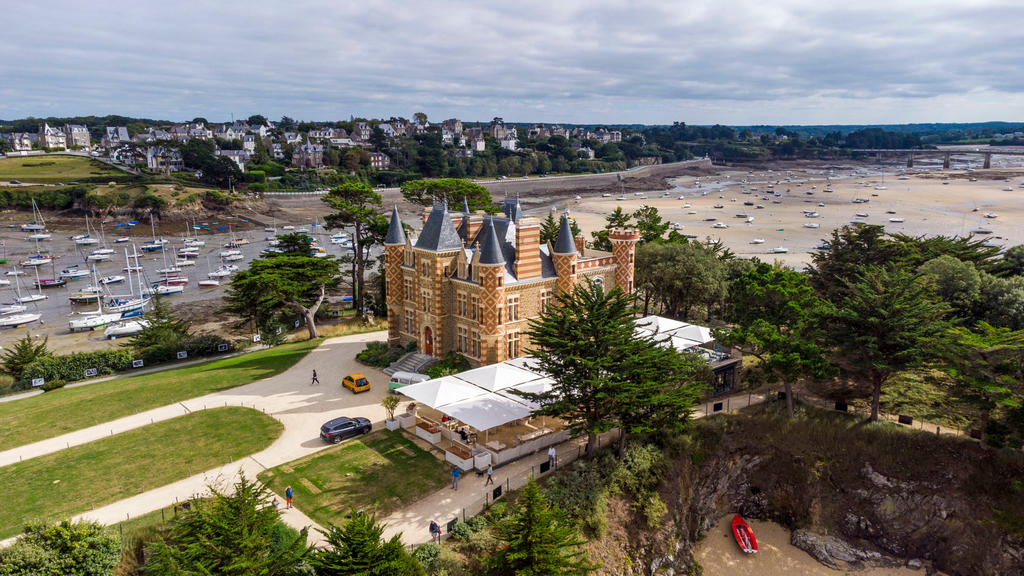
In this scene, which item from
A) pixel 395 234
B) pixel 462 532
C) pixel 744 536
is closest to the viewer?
pixel 462 532

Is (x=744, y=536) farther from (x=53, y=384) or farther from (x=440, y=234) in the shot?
(x=53, y=384)

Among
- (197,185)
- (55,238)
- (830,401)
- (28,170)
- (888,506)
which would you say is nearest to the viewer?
(888,506)

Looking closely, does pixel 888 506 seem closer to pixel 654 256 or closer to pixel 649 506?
pixel 649 506

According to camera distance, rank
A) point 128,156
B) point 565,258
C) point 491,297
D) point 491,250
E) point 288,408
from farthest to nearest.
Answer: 1. point 128,156
2. point 565,258
3. point 491,297
4. point 491,250
5. point 288,408

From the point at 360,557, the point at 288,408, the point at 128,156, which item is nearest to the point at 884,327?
the point at 360,557

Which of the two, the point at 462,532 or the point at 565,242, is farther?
the point at 565,242

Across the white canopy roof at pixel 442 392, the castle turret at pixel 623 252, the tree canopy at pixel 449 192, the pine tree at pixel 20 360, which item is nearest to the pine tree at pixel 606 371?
the white canopy roof at pixel 442 392

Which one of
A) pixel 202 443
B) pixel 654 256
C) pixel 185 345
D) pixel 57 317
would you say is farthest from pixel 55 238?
pixel 654 256

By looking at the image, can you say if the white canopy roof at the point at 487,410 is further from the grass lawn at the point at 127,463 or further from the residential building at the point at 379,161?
the residential building at the point at 379,161
